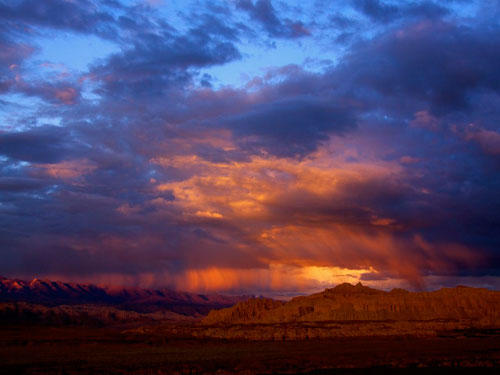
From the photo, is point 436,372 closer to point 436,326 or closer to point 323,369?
point 323,369

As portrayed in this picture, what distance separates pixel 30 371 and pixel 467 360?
49.5m

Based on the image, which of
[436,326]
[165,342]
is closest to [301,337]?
[165,342]

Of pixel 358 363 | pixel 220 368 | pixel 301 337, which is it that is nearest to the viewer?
→ pixel 220 368

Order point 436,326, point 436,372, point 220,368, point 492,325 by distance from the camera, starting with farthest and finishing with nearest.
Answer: point 492,325 < point 436,326 < point 220,368 < point 436,372

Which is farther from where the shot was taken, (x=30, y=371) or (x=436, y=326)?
(x=436, y=326)

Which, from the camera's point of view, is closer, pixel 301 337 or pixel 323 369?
pixel 323 369

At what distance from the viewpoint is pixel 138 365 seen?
64438 mm

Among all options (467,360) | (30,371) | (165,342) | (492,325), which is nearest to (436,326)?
(492,325)

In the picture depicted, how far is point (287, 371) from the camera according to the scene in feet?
186

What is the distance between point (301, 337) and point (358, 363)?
6342 centimetres

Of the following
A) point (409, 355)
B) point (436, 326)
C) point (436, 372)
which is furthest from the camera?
A: point (436, 326)

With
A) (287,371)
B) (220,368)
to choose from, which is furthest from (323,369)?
(220,368)

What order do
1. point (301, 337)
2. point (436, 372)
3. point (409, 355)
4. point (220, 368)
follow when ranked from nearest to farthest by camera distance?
point (436, 372)
point (220, 368)
point (409, 355)
point (301, 337)

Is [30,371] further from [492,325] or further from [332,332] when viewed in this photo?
[492,325]
